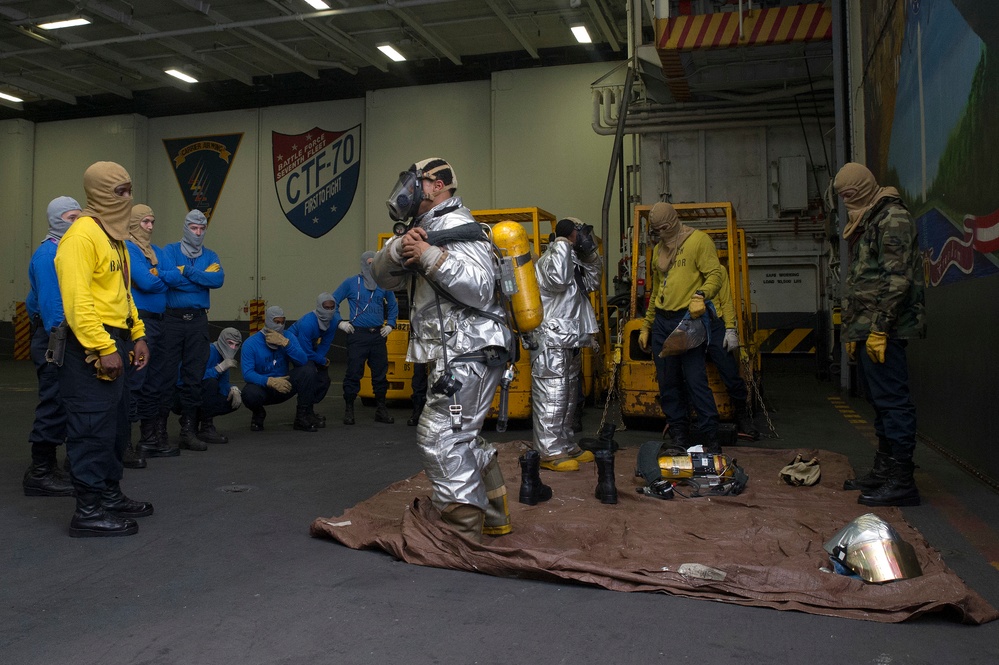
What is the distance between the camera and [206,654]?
2.78m

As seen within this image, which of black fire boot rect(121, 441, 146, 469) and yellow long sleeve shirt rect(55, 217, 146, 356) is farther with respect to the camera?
black fire boot rect(121, 441, 146, 469)

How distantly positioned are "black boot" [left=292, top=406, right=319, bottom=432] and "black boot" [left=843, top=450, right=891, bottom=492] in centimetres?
525

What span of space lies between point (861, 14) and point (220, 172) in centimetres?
1546

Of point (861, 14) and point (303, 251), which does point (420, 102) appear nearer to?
point (303, 251)

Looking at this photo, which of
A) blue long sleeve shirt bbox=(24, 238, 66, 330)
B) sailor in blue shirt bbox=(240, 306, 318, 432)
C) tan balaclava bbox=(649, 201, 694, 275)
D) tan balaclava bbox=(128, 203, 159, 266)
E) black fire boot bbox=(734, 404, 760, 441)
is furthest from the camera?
sailor in blue shirt bbox=(240, 306, 318, 432)

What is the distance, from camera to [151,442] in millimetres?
6711

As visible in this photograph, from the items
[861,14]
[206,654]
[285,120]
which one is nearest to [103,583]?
[206,654]

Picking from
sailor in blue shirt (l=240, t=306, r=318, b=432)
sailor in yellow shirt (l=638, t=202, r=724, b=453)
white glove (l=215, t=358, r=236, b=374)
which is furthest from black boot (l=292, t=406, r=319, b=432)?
sailor in yellow shirt (l=638, t=202, r=724, b=453)

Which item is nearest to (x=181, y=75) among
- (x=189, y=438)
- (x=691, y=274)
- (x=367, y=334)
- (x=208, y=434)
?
(x=367, y=334)

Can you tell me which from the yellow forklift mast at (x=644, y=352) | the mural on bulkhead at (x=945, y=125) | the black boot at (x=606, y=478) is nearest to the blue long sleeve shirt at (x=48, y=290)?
the black boot at (x=606, y=478)

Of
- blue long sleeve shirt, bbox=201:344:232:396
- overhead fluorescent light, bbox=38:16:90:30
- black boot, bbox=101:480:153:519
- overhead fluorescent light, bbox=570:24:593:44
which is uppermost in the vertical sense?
overhead fluorescent light, bbox=570:24:593:44

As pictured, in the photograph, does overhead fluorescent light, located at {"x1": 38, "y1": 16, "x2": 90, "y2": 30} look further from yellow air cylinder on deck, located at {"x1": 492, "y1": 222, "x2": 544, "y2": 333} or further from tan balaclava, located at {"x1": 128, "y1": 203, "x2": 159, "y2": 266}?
yellow air cylinder on deck, located at {"x1": 492, "y1": 222, "x2": 544, "y2": 333}

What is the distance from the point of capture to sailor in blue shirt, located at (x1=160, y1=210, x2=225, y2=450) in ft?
21.9

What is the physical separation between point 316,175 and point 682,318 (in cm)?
1488
